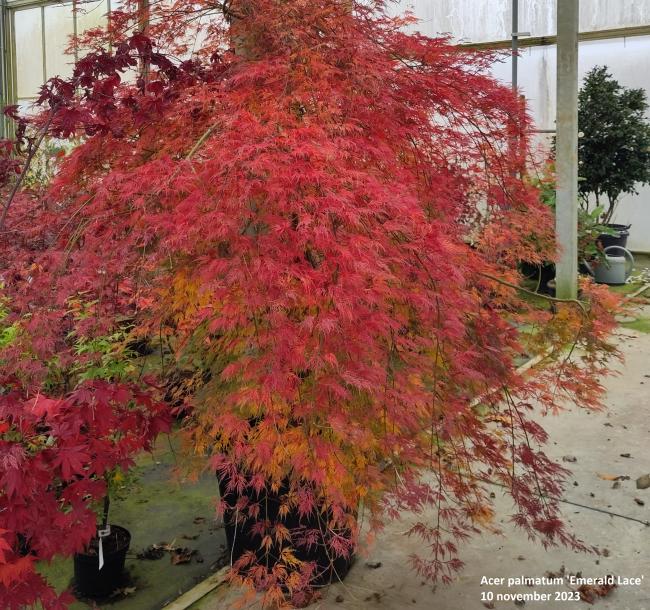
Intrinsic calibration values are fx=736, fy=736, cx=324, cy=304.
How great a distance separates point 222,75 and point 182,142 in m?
0.33

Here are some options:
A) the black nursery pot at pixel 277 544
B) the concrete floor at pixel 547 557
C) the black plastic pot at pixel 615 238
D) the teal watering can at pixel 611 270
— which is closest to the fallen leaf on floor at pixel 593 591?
the concrete floor at pixel 547 557

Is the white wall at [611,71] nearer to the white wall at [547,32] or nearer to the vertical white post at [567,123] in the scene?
the white wall at [547,32]

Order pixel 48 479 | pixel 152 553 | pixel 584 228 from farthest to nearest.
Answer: pixel 584 228 < pixel 152 553 < pixel 48 479

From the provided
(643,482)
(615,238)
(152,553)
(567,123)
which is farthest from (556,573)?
(615,238)

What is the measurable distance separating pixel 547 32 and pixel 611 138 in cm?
214

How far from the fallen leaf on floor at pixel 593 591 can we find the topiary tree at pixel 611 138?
5858mm

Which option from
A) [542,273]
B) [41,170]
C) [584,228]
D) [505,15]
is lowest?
[542,273]

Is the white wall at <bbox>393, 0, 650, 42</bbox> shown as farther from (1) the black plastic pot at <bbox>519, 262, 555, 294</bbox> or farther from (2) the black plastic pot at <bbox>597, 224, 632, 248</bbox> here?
(1) the black plastic pot at <bbox>519, 262, 555, 294</bbox>

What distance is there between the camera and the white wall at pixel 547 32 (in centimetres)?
895

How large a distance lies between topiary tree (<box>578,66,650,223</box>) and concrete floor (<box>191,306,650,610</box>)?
14.8ft

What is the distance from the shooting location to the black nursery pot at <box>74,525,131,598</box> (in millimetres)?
2785

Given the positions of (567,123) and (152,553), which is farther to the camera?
(567,123)

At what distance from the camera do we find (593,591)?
2.76m

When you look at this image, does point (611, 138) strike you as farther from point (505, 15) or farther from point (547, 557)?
point (547, 557)
